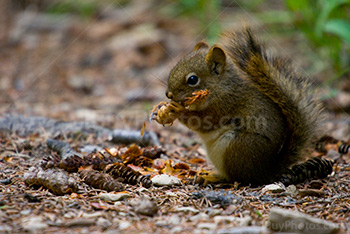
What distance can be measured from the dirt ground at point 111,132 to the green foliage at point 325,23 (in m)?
0.45

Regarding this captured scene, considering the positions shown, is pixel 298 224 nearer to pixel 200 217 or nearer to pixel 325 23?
pixel 200 217

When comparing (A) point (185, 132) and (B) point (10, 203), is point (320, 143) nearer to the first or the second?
(A) point (185, 132)

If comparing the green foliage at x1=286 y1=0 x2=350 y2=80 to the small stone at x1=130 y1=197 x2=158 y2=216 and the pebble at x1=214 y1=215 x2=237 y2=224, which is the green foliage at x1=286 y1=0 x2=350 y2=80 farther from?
the small stone at x1=130 y1=197 x2=158 y2=216

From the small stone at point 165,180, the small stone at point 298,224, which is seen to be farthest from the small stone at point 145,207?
the small stone at point 298,224

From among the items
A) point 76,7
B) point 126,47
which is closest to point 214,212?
point 126,47

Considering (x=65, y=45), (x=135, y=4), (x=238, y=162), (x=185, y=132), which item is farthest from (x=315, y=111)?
(x=135, y=4)

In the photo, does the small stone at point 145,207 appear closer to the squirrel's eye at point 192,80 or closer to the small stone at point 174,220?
the small stone at point 174,220

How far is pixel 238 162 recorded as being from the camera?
2791mm

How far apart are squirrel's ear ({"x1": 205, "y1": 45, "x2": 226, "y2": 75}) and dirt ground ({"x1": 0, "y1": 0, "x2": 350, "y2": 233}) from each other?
59cm

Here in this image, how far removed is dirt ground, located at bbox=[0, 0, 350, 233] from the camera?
6.93 feet

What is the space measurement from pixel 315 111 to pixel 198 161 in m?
1.10

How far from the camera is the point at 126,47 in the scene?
712cm

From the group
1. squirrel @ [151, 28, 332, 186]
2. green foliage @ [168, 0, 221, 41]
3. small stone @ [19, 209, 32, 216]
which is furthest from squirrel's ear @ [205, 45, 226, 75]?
green foliage @ [168, 0, 221, 41]

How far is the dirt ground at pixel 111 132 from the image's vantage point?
6.93 ft
